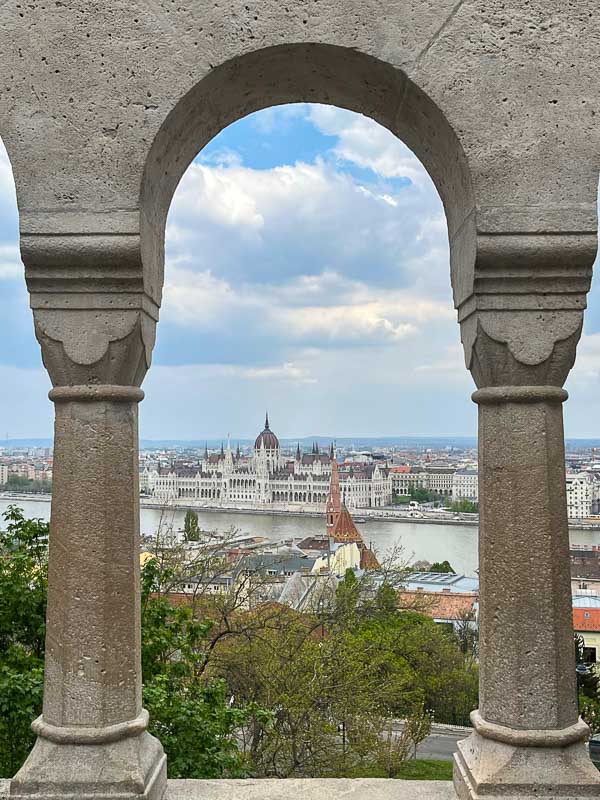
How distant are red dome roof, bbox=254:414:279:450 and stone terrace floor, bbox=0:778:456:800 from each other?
83.0 metres

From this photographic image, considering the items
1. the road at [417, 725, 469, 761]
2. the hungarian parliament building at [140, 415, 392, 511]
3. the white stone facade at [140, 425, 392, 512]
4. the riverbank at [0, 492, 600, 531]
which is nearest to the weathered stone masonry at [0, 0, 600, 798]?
the road at [417, 725, 469, 761]

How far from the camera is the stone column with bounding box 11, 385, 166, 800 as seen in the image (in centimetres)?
244

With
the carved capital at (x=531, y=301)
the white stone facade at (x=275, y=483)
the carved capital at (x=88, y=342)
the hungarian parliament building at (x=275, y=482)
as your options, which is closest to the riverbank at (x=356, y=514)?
the hungarian parliament building at (x=275, y=482)

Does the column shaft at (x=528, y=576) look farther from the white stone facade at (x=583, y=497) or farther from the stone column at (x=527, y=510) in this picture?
the white stone facade at (x=583, y=497)

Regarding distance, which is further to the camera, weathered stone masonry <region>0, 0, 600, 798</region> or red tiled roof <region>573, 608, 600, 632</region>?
red tiled roof <region>573, 608, 600, 632</region>

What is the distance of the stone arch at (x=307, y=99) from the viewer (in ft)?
8.39

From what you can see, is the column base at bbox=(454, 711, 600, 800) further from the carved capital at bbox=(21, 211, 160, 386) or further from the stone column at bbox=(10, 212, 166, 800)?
the carved capital at bbox=(21, 211, 160, 386)

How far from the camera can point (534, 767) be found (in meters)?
2.42

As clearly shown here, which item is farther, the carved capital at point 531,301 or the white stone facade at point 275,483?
the white stone facade at point 275,483

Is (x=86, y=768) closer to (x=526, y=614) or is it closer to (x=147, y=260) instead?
(x=526, y=614)

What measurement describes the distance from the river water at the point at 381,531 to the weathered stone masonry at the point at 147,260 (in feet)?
81.2

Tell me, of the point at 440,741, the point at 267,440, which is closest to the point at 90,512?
the point at 440,741

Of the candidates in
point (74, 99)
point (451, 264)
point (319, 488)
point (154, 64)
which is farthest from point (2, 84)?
point (319, 488)

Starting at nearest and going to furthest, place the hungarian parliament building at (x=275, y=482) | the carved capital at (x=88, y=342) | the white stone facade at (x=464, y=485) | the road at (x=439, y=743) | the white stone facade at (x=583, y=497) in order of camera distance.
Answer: the carved capital at (x=88, y=342) → the road at (x=439, y=743) → the white stone facade at (x=583, y=497) → the white stone facade at (x=464, y=485) → the hungarian parliament building at (x=275, y=482)
